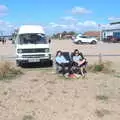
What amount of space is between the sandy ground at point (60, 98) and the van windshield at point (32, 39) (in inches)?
247

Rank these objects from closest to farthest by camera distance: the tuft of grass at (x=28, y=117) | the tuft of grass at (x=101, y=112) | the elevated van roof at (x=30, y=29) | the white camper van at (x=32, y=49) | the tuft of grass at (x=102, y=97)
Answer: the tuft of grass at (x=28, y=117), the tuft of grass at (x=101, y=112), the tuft of grass at (x=102, y=97), the white camper van at (x=32, y=49), the elevated van roof at (x=30, y=29)

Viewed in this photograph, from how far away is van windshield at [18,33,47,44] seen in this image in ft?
71.1

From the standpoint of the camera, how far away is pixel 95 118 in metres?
8.64

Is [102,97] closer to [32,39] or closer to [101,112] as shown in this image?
[101,112]

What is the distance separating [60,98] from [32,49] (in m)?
10.4

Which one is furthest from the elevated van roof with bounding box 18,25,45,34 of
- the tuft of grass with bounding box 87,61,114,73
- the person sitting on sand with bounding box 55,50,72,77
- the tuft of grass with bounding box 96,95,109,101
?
the tuft of grass with bounding box 96,95,109,101

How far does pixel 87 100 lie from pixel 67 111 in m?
1.41

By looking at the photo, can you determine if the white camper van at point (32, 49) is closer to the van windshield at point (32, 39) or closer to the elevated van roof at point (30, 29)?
the van windshield at point (32, 39)

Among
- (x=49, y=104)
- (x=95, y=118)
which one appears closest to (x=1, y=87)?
(x=49, y=104)

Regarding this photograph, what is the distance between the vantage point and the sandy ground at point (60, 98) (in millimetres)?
8984

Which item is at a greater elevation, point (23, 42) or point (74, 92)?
point (23, 42)

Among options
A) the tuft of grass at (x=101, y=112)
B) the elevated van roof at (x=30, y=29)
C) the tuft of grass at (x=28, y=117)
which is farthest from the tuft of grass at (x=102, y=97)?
the elevated van roof at (x=30, y=29)

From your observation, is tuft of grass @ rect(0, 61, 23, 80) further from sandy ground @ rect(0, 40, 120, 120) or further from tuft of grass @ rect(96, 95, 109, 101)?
tuft of grass @ rect(96, 95, 109, 101)

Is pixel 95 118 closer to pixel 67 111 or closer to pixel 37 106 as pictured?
pixel 67 111
